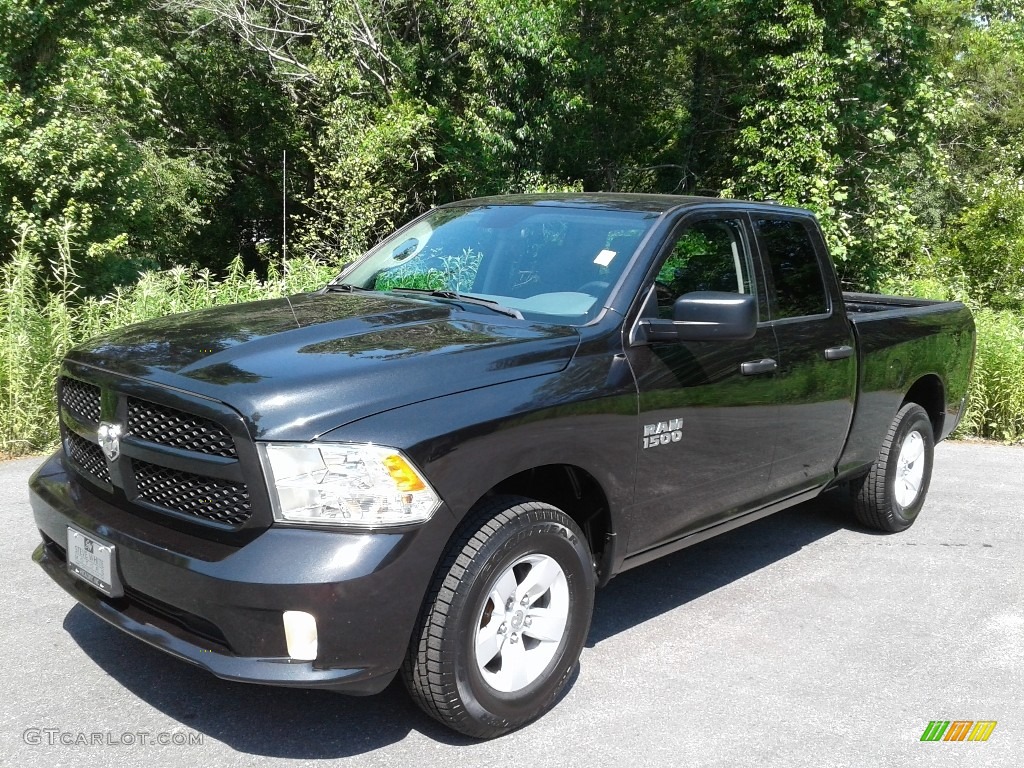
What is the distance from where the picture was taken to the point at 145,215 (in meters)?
17.0

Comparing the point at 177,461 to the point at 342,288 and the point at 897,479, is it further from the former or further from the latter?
the point at 897,479

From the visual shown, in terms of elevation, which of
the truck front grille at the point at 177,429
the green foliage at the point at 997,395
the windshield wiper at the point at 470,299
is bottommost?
the green foliage at the point at 997,395

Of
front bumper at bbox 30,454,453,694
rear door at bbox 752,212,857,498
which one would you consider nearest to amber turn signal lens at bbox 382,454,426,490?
front bumper at bbox 30,454,453,694

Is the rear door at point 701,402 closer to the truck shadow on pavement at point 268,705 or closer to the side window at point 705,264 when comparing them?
the side window at point 705,264

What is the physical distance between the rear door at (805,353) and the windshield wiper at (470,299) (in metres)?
1.42

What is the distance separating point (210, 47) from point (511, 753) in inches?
877

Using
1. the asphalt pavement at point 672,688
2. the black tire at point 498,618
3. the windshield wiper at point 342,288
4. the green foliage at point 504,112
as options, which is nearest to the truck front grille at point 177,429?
the black tire at point 498,618

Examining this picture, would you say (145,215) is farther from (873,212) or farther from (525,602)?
(525,602)

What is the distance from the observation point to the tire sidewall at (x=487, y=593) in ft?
10.5

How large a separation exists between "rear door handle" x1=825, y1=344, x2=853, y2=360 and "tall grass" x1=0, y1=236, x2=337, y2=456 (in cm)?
528

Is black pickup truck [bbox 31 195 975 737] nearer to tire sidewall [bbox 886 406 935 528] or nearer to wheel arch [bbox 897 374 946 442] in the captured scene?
tire sidewall [bbox 886 406 935 528]

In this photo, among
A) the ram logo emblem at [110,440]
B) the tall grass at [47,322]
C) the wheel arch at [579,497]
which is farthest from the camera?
the tall grass at [47,322]

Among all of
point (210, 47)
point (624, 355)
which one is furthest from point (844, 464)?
point (210, 47)

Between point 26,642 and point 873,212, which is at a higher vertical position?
point 873,212
